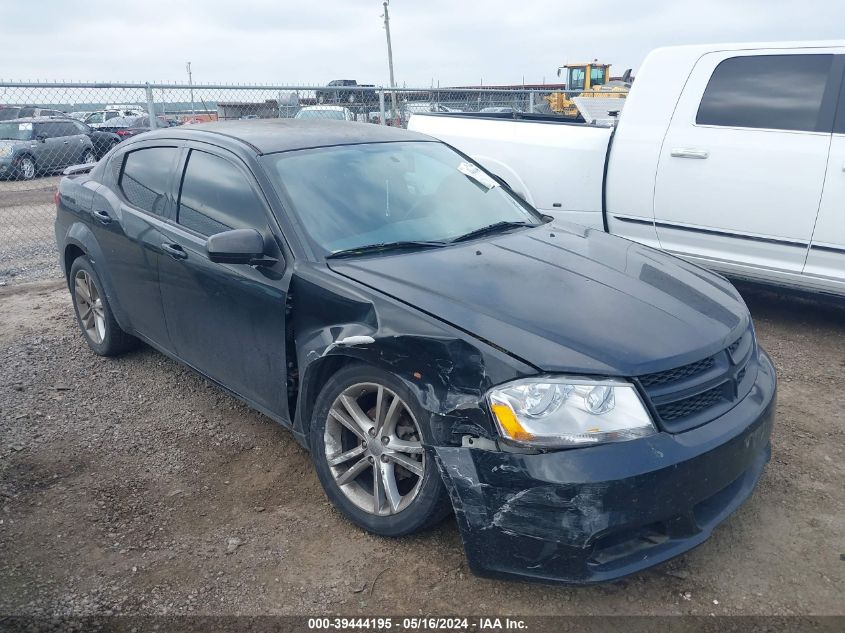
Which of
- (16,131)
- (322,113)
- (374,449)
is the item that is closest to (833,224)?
(374,449)

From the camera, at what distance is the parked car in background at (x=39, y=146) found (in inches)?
602

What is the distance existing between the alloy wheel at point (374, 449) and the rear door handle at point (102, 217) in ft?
7.56

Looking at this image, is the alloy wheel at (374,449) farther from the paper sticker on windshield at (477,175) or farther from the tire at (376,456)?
the paper sticker on windshield at (477,175)

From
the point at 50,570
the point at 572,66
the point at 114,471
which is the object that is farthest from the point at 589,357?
the point at 572,66

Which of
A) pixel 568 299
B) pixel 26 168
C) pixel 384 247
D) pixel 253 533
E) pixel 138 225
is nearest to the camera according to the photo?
pixel 568 299

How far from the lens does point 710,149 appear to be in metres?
4.98

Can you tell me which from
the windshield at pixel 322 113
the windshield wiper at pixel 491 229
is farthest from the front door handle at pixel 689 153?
the windshield at pixel 322 113

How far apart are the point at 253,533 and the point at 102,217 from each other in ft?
8.01

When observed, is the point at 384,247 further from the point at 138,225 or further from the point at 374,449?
the point at 138,225

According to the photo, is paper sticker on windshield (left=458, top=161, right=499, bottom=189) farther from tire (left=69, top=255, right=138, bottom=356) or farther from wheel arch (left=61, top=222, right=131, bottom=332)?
tire (left=69, top=255, right=138, bottom=356)

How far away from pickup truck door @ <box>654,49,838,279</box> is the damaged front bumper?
2903mm

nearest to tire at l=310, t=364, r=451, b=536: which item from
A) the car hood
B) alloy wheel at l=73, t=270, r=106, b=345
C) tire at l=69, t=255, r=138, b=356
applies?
the car hood

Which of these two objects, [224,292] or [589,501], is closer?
[589,501]

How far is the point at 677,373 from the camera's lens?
2.40 m
